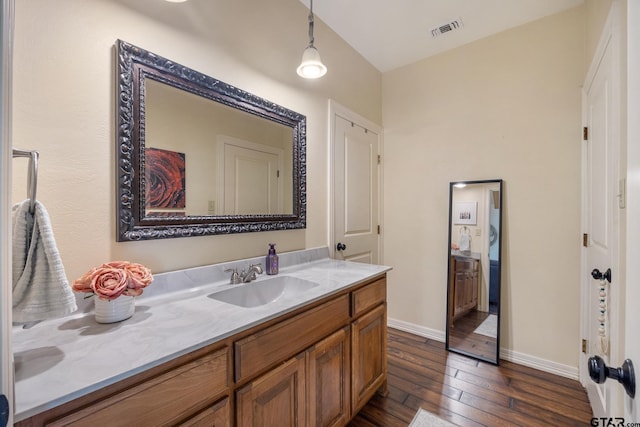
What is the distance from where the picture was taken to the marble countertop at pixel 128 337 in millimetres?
642

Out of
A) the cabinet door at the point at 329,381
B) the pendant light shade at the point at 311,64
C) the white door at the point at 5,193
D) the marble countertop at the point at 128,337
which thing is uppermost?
the pendant light shade at the point at 311,64

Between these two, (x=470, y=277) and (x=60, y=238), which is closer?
(x=60, y=238)

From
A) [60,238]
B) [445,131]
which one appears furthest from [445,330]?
[60,238]

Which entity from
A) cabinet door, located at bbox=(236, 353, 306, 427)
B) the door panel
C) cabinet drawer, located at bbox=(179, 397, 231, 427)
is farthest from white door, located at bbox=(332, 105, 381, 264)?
cabinet drawer, located at bbox=(179, 397, 231, 427)

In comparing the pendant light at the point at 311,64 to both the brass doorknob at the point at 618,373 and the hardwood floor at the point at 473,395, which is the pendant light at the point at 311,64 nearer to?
the brass doorknob at the point at 618,373

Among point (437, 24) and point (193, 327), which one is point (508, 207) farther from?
point (193, 327)

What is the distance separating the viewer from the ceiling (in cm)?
206

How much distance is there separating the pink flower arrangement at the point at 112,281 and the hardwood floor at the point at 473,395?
1444 millimetres

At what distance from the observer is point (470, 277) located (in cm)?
250

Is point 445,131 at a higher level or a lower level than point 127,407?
higher

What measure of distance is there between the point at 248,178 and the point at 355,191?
1179 millimetres

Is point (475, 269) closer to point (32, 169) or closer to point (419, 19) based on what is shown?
point (419, 19)

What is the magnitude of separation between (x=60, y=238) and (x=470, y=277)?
2773 mm

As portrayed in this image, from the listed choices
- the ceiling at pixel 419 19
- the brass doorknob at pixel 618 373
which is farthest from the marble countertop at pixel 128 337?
the ceiling at pixel 419 19
